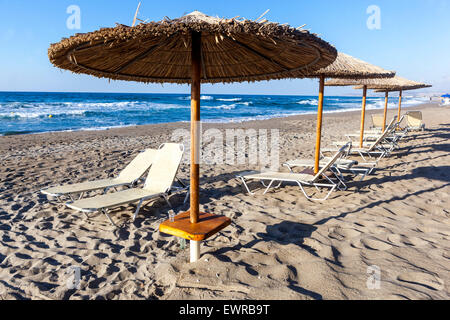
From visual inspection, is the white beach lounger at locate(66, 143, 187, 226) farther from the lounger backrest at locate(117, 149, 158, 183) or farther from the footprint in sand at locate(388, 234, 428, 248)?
the footprint in sand at locate(388, 234, 428, 248)

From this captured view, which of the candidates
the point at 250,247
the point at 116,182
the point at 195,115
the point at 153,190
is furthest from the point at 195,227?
the point at 116,182

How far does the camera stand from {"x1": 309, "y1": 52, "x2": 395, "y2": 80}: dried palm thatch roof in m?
4.34

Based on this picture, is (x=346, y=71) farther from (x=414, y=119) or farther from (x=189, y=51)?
(x=414, y=119)

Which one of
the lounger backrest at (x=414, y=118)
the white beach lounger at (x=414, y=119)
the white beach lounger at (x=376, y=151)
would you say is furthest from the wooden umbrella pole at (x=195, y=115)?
the lounger backrest at (x=414, y=118)

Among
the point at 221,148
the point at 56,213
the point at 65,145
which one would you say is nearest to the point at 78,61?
the point at 56,213

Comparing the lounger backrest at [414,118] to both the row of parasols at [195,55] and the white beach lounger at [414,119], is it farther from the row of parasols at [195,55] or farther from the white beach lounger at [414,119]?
the row of parasols at [195,55]

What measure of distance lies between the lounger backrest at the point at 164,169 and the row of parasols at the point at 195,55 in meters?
1.26

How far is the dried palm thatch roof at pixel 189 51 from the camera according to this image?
1.81 metres

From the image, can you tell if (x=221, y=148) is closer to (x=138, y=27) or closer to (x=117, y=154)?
(x=117, y=154)

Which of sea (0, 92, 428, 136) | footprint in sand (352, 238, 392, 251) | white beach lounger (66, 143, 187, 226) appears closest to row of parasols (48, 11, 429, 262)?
white beach lounger (66, 143, 187, 226)

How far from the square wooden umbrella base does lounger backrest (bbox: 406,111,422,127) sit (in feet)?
39.1

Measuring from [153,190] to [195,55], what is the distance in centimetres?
232

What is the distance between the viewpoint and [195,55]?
87.3 inches
